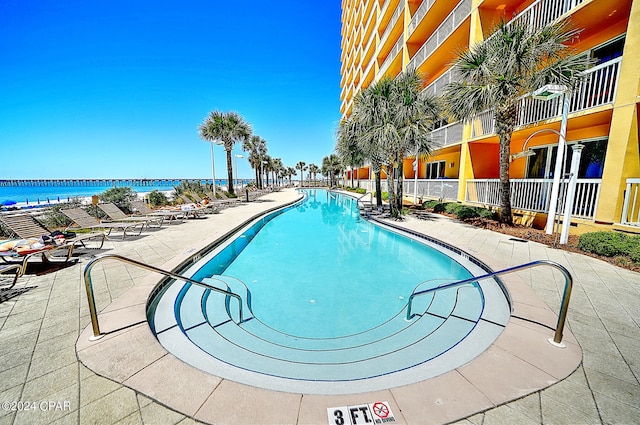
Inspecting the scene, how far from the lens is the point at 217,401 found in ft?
6.64

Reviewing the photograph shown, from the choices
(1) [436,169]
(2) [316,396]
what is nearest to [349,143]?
(1) [436,169]

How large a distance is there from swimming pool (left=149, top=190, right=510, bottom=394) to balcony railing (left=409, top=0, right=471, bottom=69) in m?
12.9

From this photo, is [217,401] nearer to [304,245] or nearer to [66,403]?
[66,403]

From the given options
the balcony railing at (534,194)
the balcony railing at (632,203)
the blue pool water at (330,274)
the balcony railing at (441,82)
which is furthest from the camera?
the balcony railing at (441,82)

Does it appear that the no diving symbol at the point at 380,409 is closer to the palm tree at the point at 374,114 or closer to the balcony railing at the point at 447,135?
the palm tree at the point at 374,114

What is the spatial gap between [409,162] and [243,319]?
66.9 feet

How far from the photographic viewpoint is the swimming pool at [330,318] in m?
2.86

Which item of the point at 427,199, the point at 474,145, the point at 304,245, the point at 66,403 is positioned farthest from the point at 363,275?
the point at 427,199

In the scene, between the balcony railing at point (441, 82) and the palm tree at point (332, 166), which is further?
the palm tree at point (332, 166)

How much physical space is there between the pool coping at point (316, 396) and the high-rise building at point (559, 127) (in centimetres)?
582

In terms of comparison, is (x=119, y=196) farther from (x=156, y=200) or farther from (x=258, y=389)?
(x=258, y=389)

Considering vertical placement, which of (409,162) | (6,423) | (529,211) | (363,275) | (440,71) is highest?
(440,71)

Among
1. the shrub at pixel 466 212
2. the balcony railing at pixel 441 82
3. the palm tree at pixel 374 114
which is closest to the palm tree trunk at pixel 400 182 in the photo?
the palm tree at pixel 374 114

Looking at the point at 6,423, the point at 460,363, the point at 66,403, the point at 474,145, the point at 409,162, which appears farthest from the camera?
the point at 409,162
